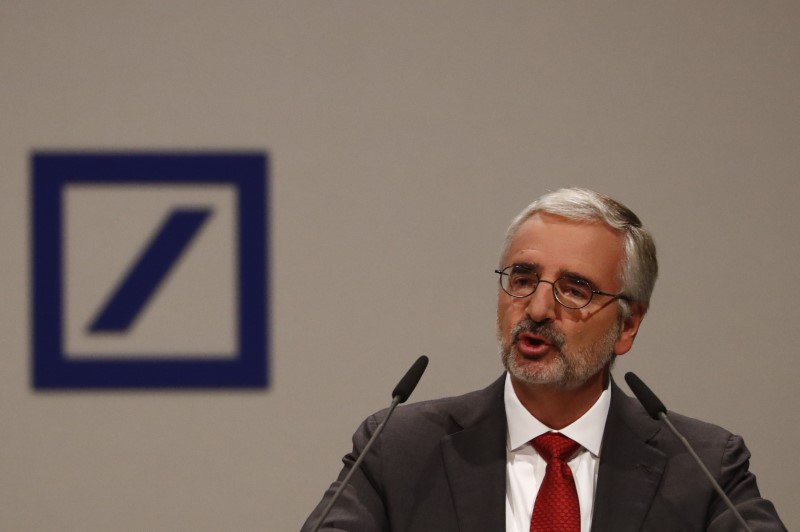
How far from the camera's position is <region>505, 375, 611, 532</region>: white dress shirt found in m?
2.02

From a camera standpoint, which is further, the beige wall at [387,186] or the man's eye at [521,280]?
the beige wall at [387,186]

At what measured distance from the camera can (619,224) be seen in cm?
212

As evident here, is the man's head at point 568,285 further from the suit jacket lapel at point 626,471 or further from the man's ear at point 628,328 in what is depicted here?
the suit jacket lapel at point 626,471

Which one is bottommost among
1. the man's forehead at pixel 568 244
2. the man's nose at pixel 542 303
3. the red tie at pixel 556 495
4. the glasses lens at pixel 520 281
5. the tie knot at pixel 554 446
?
the red tie at pixel 556 495

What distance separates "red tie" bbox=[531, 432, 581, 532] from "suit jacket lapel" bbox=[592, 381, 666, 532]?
0.15ft

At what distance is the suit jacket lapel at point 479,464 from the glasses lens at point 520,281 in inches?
8.8

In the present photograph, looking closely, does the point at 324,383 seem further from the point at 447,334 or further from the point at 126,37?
the point at 126,37

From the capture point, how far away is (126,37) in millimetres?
3266

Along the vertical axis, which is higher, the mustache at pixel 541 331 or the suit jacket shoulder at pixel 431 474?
the mustache at pixel 541 331

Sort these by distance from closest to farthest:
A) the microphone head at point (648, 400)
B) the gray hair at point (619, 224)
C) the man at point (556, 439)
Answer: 1. the microphone head at point (648, 400)
2. the man at point (556, 439)
3. the gray hair at point (619, 224)

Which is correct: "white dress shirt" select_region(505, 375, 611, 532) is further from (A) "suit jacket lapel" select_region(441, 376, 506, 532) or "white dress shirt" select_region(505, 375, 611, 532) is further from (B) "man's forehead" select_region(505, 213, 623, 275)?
(B) "man's forehead" select_region(505, 213, 623, 275)

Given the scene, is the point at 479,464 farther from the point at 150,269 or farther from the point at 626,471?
the point at 150,269

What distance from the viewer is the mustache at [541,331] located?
203 cm

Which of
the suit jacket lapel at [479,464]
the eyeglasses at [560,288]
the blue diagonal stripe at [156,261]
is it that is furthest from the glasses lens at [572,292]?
the blue diagonal stripe at [156,261]
